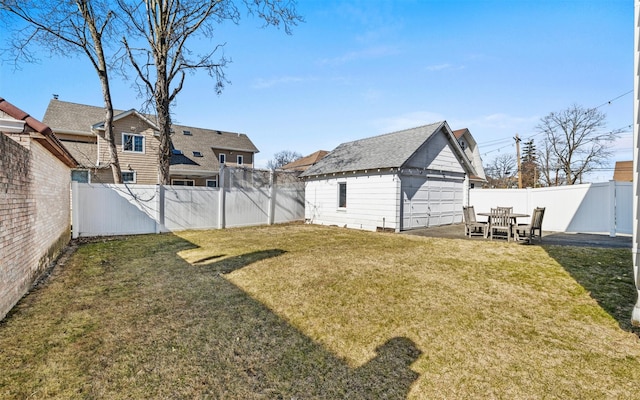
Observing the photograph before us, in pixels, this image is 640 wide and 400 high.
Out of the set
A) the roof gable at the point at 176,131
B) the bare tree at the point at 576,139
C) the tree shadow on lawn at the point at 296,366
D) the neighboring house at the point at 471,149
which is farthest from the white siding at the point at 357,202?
the bare tree at the point at 576,139

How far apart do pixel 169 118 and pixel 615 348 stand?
1460 centimetres

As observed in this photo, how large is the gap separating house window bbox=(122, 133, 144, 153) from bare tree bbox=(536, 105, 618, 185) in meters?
38.3

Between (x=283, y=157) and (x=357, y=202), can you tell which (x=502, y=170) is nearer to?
(x=357, y=202)

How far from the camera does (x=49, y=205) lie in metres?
6.57

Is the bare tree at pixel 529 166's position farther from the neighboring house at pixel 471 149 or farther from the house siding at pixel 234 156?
the house siding at pixel 234 156

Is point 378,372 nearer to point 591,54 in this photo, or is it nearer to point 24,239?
point 24,239

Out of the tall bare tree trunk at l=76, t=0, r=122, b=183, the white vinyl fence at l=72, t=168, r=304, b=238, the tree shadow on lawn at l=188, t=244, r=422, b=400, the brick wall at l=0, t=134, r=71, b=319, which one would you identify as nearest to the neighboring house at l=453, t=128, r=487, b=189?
the white vinyl fence at l=72, t=168, r=304, b=238

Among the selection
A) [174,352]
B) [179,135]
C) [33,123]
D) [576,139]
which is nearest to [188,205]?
[33,123]

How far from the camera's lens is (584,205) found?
1068 centimetres

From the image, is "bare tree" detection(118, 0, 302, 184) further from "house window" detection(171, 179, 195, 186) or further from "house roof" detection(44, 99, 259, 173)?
"house window" detection(171, 179, 195, 186)

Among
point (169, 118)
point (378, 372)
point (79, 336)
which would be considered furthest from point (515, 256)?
point (169, 118)

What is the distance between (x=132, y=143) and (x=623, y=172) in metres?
43.6

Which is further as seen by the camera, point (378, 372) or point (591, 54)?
point (591, 54)

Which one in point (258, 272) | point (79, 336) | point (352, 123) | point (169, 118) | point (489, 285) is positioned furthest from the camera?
point (352, 123)
